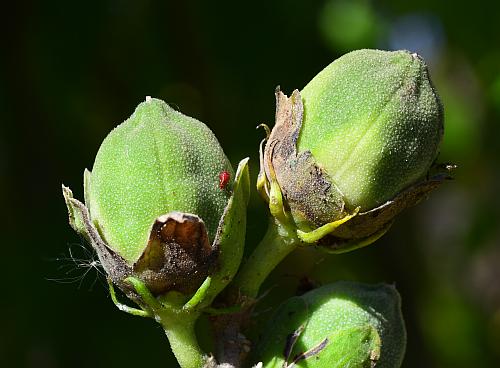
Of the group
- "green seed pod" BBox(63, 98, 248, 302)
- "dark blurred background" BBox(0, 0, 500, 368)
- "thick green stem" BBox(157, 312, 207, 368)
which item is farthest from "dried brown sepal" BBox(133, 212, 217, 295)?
"dark blurred background" BBox(0, 0, 500, 368)

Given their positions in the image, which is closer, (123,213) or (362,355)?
(123,213)

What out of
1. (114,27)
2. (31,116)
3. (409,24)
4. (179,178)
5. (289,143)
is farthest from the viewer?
(409,24)

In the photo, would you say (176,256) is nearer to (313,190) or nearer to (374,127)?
(313,190)

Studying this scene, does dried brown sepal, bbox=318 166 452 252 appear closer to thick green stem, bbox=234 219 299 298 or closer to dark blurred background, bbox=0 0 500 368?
thick green stem, bbox=234 219 299 298

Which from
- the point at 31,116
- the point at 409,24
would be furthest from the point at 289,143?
the point at 409,24

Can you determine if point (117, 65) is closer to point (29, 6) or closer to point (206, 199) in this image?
point (29, 6)

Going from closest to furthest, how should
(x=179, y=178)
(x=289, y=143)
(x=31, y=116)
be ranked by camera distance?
1. (x=179, y=178)
2. (x=289, y=143)
3. (x=31, y=116)

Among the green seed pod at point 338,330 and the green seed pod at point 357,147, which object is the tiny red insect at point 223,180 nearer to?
the green seed pod at point 357,147
